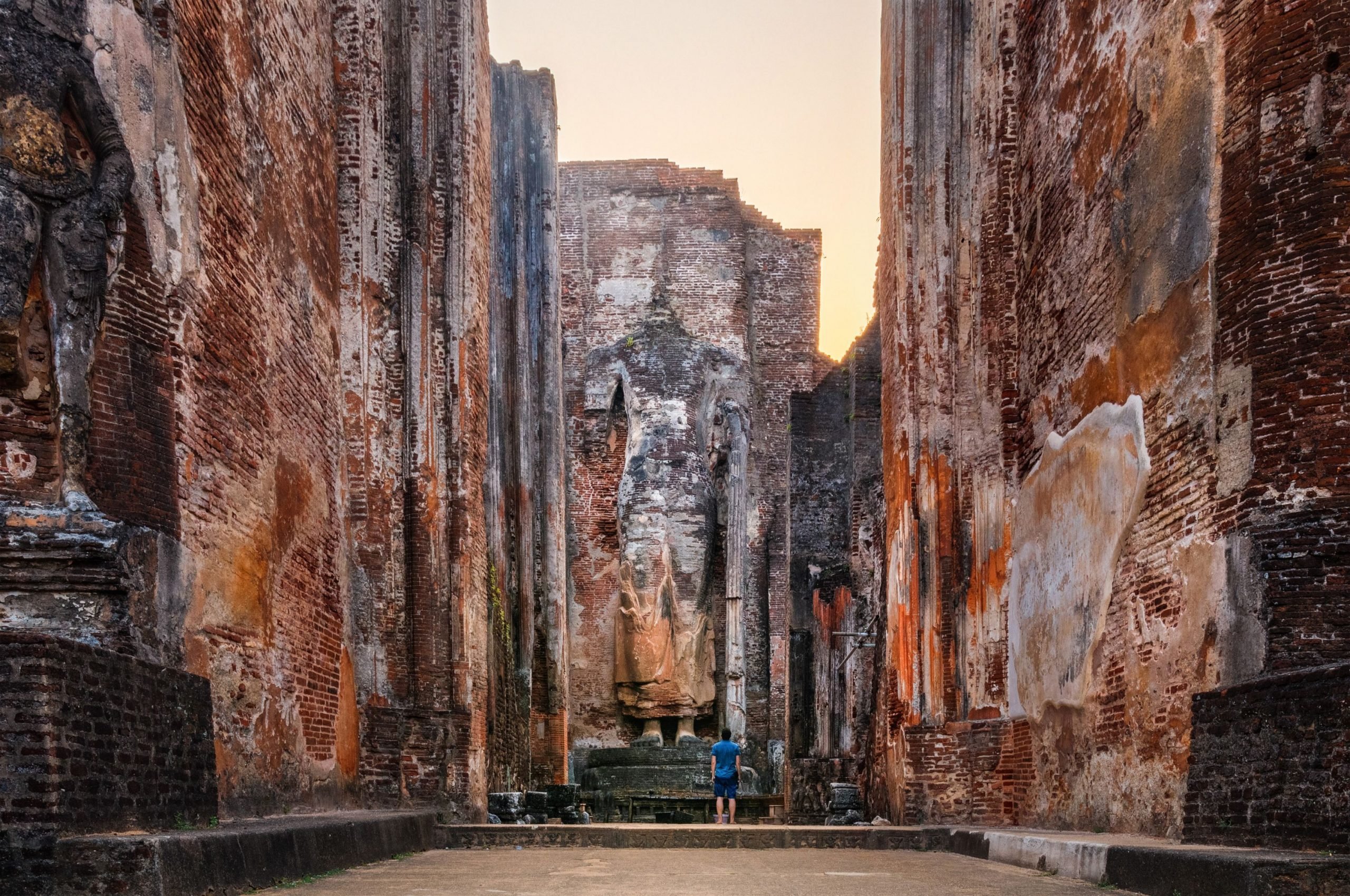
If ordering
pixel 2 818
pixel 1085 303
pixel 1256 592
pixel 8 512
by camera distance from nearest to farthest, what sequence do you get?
1. pixel 2 818
2. pixel 8 512
3. pixel 1256 592
4. pixel 1085 303

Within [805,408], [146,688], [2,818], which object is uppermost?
[805,408]

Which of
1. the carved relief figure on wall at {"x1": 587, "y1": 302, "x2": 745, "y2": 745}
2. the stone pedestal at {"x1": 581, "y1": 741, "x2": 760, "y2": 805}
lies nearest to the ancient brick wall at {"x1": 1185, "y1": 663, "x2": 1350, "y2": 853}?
the stone pedestal at {"x1": 581, "y1": 741, "x2": 760, "y2": 805}

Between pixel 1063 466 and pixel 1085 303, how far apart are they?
1119 mm

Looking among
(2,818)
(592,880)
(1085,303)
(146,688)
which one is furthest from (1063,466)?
(2,818)

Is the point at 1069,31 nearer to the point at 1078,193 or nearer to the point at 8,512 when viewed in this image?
the point at 1078,193

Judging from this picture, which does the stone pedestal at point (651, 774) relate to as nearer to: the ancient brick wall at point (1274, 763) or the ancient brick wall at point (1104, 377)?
the ancient brick wall at point (1104, 377)

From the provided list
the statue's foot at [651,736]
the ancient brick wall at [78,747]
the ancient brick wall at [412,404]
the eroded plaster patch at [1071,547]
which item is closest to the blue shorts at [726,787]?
the ancient brick wall at [412,404]

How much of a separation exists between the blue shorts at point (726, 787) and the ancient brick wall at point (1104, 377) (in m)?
1.95

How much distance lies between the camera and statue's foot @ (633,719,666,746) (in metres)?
19.5

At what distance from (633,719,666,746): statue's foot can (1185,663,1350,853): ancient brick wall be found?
575 inches

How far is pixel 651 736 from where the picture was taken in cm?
1978

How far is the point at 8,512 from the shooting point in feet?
16.2

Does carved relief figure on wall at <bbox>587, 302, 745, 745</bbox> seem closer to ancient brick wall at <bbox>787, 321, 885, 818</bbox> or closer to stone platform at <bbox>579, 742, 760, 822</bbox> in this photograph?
stone platform at <bbox>579, 742, 760, 822</bbox>

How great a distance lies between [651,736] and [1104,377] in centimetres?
1332
